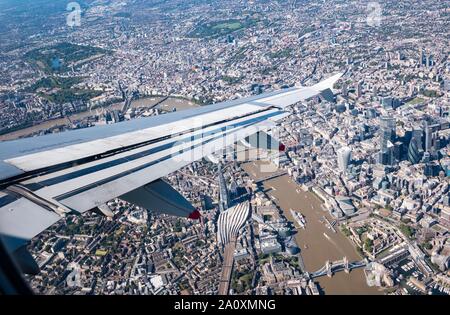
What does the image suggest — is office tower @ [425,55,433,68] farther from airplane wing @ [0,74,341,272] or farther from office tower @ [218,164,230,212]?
airplane wing @ [0,74,341,272]

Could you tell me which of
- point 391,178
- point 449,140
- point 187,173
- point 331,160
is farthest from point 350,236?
point 449,140

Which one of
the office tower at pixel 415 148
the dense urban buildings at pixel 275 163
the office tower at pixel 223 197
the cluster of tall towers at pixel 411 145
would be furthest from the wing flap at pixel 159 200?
the office tower at pixel 415 148

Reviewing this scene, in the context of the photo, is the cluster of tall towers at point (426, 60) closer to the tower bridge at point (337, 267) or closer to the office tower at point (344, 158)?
the office tower at point (344, 158)

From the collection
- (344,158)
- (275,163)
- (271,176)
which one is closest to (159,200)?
(271,176)

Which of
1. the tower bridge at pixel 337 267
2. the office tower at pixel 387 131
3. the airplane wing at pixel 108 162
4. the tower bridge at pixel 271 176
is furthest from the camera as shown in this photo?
the office tower at pixel 387 131

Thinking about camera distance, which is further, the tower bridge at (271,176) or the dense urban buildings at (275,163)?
the tower bridge at (271,176)

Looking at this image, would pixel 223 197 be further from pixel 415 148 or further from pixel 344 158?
pixel 415 148
